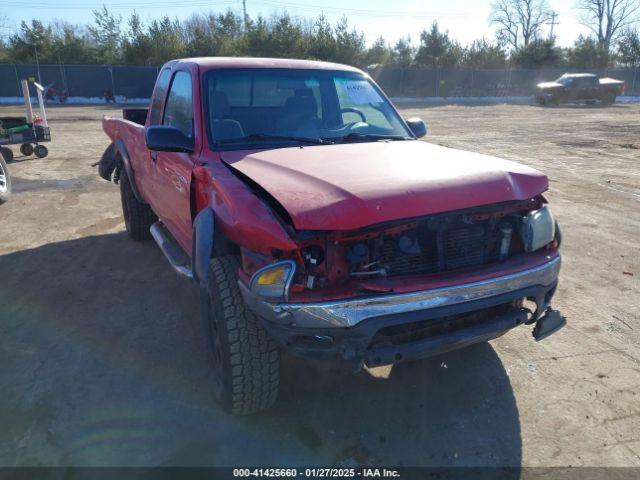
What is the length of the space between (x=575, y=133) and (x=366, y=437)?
16499 millimetres

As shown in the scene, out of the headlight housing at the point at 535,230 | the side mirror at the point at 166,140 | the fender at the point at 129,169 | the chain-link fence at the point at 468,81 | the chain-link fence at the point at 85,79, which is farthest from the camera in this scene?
the chain-link fence at the point at 468,81

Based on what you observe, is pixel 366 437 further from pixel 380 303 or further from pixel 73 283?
pixel 73 283

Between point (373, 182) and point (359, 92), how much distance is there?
6.11 ft

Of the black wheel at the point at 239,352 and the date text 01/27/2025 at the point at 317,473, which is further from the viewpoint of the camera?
the black wheel at the point at 239,352

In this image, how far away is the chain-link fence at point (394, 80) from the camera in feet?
95.9

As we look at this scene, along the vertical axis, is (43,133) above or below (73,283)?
above

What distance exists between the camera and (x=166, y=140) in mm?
3180

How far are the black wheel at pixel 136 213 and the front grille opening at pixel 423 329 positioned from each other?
153 inches

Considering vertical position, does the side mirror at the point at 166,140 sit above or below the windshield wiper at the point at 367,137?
above

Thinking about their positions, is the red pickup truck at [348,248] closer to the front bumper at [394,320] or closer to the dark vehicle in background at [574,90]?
the front bumper at [394,320]

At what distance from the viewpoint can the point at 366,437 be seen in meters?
2.64

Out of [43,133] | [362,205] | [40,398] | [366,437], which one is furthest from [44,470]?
[43,133]

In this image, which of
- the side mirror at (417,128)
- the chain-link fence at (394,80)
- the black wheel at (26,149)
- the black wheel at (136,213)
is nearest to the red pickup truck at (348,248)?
the side mirror at (417,128)

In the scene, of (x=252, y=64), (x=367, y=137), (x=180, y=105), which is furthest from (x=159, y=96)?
(x=367, y=137)
